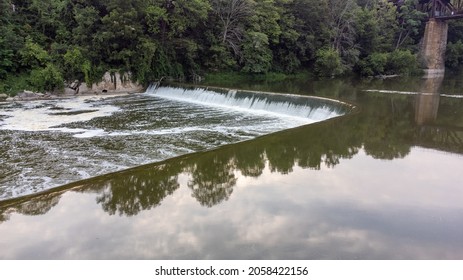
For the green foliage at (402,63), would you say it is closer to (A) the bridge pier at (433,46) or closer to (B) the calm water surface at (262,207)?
(A) the bridge pier at (433,46)

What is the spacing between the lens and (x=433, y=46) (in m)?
31.6

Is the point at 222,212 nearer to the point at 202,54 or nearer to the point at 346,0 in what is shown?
the point at 202,54

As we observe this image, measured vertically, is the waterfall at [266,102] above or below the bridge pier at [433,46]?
below

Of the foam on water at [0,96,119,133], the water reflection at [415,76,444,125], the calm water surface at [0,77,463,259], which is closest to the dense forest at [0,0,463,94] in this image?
the foam on water at [0,96,119,133]

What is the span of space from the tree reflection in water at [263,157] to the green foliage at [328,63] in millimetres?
14003

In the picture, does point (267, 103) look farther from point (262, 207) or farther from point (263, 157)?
point (262, 207)

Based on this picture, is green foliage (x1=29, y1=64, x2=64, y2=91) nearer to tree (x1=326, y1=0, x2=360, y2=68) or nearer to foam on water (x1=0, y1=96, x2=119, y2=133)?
foam on water (x1=0, y1=96, x2=119, y2=133)

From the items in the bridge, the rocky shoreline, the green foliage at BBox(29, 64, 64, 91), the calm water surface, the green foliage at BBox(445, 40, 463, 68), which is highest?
the bridge

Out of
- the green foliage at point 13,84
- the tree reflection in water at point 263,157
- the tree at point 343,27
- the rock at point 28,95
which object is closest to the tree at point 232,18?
the tree at point 343,27

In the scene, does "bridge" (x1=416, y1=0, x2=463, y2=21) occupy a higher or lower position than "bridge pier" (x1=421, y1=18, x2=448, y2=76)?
higher

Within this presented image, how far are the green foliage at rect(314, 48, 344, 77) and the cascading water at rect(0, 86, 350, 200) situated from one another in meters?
13.2

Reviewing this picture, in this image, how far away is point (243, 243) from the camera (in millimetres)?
5188

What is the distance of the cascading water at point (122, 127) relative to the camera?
8.15 metres

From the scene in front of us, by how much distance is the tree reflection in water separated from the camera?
261 inches
